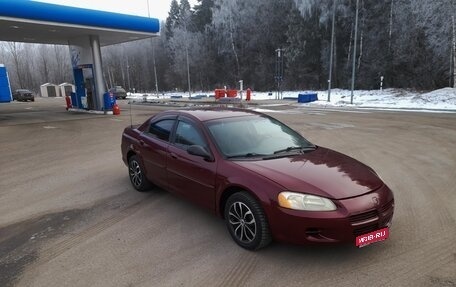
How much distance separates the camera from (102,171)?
300 inches

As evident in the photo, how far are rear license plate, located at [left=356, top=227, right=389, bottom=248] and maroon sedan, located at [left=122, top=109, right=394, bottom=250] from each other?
0.13 ft

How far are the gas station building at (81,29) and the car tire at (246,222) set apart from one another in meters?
15.9

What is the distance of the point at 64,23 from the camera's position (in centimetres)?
1758

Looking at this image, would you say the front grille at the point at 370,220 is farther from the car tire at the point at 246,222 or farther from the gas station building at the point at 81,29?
the gas station building at the point at 81,29

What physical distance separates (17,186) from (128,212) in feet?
9.64

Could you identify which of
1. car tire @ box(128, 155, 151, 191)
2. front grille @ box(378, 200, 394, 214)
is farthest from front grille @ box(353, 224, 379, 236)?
car tire @ box(128, 155, 151, 191)

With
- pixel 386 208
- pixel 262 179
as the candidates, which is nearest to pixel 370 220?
pixel 386 208

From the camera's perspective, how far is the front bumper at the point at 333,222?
10.9ft

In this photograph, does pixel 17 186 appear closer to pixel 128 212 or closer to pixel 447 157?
pixel 128 212

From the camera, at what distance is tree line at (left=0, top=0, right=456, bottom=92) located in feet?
113

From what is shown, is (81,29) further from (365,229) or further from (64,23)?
(365,229)

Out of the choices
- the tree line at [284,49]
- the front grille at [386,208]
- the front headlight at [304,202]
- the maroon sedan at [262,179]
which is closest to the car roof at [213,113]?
the maroon sedan at [262,179]

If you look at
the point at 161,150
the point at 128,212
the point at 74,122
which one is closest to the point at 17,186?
the point at 128,212

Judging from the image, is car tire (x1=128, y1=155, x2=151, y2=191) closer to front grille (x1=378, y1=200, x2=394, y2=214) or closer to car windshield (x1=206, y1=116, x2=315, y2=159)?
car windshield (x1=206, y1=116, x2=315, y2=159)
